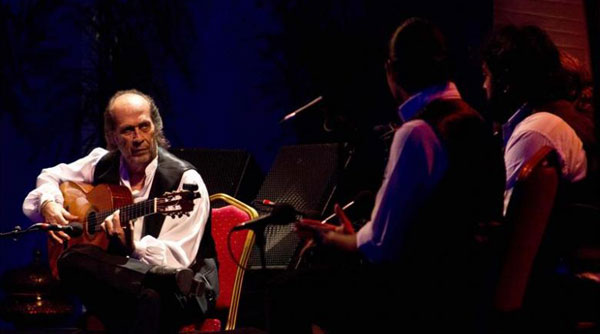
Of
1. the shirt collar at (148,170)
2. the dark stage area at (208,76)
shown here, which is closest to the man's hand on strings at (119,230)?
the shirt collar at (148,170)

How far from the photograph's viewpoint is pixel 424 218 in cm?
255

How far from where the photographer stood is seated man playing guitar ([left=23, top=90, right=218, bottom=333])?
12.0 ft

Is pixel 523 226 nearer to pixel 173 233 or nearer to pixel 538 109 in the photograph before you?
pixel 538 109

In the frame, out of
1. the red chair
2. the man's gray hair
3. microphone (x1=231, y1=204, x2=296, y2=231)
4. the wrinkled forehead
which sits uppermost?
the wrinkled forehead

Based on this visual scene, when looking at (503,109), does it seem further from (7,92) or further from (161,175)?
(7,92)

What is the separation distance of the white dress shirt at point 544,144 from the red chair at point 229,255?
1.23 meters

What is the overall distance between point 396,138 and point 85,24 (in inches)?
161

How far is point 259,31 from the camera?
5.86m

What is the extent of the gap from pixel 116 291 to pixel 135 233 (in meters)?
0.36

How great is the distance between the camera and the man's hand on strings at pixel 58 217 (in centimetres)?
415

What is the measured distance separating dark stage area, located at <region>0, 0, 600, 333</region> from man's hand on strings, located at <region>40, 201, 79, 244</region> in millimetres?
810

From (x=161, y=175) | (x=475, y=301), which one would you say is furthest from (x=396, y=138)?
(x=161, y=175)

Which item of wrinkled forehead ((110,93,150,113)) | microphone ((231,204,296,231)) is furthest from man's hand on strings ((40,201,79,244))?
microphone ((231,204,296,231))

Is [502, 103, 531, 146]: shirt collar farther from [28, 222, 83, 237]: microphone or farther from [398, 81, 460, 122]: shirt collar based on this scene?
[28, 222, 83, 237]: microphone
